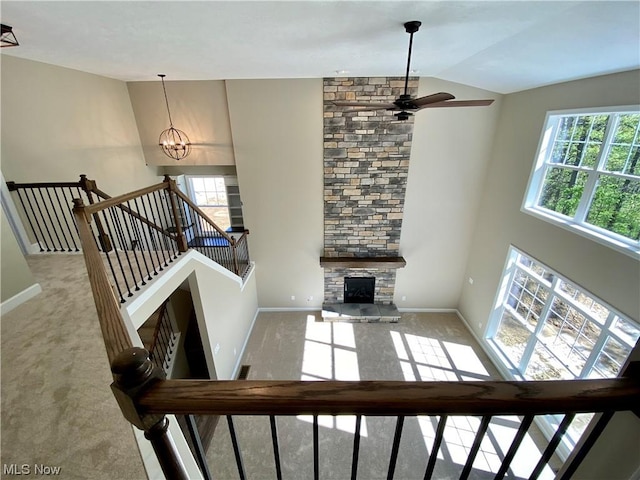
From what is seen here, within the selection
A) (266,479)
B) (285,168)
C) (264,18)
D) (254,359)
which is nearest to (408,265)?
(285,168)

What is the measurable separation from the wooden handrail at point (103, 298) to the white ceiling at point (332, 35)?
1747 mm

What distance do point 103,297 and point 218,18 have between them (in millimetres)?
2464

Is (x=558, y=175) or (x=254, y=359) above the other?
(x=558, y=175)

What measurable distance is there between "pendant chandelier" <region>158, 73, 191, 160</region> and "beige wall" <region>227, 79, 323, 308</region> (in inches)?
43.8

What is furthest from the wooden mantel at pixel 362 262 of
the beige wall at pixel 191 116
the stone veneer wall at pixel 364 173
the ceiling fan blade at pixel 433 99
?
the ceiling fan blade at pixel 433 99

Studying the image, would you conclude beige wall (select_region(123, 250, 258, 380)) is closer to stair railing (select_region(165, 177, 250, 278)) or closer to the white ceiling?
stair railing (select_region(165, 177, 250, 278))

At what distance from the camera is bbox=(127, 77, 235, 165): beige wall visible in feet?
16.9

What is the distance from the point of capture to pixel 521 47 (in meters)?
3.04

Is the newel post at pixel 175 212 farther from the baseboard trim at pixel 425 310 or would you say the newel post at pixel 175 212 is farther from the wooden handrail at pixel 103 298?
the baseboard trim at pixel 425 310

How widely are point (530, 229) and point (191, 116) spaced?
251 inches

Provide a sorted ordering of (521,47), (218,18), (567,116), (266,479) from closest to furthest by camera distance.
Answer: (218,18) → (521,47) → (266,479) → (567,116)

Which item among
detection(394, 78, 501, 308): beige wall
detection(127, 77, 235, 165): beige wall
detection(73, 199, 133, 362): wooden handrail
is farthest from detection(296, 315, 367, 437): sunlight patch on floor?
detection(127, 77, 235, 165): beige wall

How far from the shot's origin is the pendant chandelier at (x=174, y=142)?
Result: 17.9 ft

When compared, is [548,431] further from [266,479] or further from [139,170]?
[139,170]
